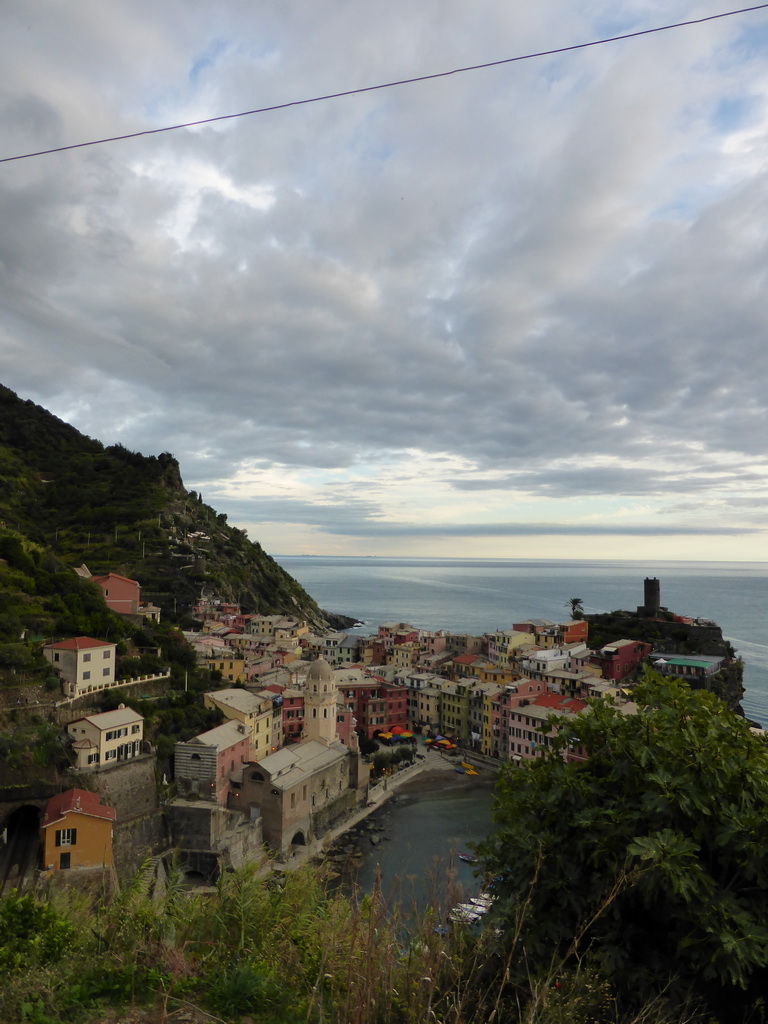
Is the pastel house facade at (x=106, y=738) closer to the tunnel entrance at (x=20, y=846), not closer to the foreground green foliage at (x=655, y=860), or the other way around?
the tunnel entrance at (x=20, y=846)

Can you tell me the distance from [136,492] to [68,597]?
3921cm

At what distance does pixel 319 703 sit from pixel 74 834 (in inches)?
540

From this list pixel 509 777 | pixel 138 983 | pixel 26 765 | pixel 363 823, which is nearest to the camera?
pixel 138 983

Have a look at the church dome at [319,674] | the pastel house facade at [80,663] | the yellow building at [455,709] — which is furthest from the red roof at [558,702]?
the pastel house facade at [80,663]

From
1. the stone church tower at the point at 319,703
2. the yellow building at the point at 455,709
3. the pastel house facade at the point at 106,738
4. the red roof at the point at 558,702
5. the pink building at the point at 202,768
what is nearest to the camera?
the pastel house facade at the point at 106,738

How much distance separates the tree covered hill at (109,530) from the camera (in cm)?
3628

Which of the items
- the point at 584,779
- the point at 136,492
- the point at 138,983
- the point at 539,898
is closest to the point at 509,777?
the point at 584,779

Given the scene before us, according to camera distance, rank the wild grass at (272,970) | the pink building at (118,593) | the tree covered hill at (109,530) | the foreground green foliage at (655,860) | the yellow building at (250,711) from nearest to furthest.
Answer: the wild grass at (272,970) → the foreground green foliage at (655,860) → the yellow building at (250,711) → the pink building at (118,593) → the tree covered hill at (109,530)

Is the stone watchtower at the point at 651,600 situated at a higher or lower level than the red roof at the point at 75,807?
higher

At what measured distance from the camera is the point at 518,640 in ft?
153

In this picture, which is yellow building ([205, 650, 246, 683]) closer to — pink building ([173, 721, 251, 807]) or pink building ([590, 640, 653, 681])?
pink building ([173, 721, 251, 807])

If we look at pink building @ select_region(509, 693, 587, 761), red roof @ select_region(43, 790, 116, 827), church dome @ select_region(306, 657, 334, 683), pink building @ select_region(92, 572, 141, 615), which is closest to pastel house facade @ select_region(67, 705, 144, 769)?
red roof @ select_region(43, 790, 116, 827)

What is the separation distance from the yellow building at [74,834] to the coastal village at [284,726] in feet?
0.14

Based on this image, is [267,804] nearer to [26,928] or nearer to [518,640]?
[26,928]
